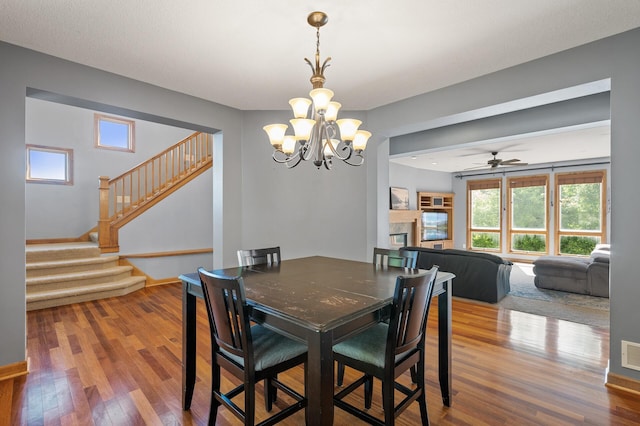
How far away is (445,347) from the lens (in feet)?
6.69

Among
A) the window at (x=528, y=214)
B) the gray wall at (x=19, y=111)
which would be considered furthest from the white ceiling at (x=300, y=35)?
the window at (x=528, y=214)

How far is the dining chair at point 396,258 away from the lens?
99.2 inches

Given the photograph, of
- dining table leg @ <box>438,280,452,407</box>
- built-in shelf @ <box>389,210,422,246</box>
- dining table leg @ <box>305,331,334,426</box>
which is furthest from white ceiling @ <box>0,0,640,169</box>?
built-in shelf @ <box>389,210,422,246</box>

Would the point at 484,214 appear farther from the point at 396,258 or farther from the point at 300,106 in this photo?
the point at 300,106

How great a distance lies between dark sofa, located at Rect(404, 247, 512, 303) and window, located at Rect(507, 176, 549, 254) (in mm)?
4534

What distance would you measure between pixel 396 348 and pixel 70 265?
200 inches

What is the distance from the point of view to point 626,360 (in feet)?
7.34

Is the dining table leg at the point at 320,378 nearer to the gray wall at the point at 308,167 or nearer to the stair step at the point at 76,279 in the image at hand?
the gray wall at the point at 308,167

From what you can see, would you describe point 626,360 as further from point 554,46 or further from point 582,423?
point 554,46

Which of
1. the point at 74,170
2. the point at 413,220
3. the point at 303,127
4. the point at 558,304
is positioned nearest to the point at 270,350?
the point at 303,127

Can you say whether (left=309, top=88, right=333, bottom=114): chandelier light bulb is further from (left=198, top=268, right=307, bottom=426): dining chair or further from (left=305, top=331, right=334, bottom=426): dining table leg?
→ (left=305, top=331, right=334, bottom=426): dining table leg

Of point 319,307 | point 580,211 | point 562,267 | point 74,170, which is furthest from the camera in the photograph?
point 580,211

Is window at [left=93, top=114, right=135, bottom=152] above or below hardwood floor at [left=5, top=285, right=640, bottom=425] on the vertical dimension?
above

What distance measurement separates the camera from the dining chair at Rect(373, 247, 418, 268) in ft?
8.27
